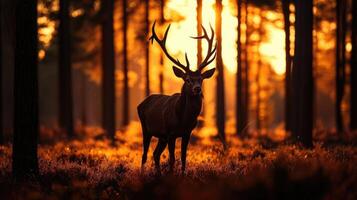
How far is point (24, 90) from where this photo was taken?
353 inches

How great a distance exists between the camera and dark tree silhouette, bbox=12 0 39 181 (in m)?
8.95

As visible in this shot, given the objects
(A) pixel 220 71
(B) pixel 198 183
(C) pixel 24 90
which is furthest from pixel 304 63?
(C) pixel 24 90

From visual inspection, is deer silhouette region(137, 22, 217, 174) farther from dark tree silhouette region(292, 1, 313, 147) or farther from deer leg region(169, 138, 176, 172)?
dark tree silhouette region(292, 1, 313, 147)

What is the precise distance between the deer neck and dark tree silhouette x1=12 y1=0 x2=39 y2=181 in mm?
2899

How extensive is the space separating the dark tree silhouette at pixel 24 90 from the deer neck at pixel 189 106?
114 inches

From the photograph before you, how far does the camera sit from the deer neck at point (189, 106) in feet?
33.0

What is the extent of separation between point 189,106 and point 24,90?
3.17 meters

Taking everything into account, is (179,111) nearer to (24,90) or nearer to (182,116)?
(182,116)

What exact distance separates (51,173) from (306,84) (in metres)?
7.85

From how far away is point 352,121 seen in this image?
925 inches

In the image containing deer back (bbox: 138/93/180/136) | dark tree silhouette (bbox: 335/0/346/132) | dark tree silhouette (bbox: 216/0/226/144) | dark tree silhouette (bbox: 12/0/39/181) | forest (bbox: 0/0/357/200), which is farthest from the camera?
dark tree silhouette (bbox: 335/0/346/132)

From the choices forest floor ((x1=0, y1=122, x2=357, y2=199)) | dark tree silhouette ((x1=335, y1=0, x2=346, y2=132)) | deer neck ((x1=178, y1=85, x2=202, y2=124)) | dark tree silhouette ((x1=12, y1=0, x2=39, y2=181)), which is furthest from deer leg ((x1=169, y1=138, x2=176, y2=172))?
dark tree silhouette ((x1=335, y1=0, x2=346, y2=132))

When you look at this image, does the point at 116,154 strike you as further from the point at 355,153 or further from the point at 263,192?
the point at 263,192

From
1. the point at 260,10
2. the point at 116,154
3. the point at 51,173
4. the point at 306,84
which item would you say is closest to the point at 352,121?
the point at 260,10
